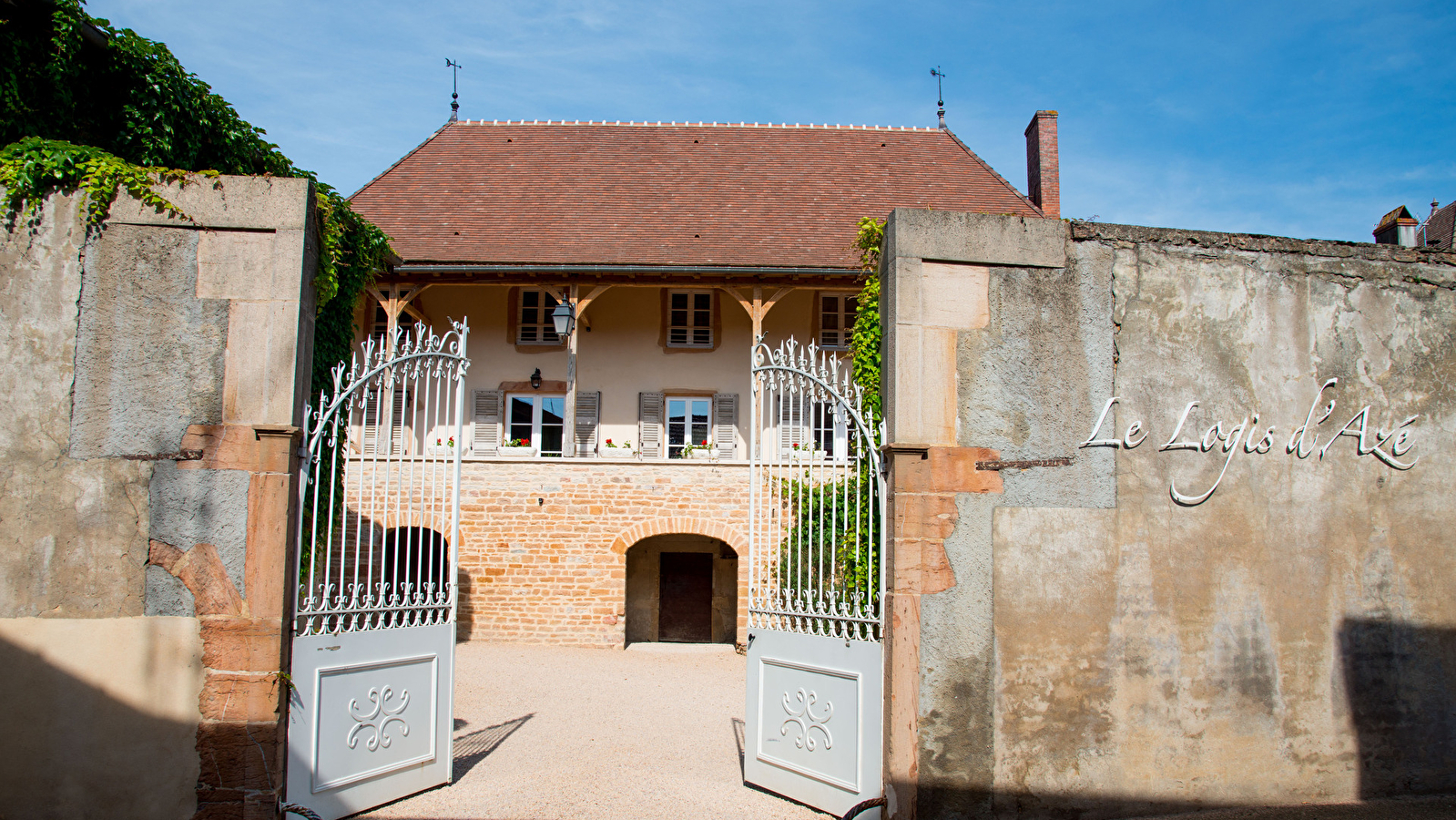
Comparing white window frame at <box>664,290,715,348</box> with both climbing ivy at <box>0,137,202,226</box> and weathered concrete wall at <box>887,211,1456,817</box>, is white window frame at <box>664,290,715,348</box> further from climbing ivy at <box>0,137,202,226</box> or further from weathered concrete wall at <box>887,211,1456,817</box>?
climbing ivy at <box>0,137,202,226</box>

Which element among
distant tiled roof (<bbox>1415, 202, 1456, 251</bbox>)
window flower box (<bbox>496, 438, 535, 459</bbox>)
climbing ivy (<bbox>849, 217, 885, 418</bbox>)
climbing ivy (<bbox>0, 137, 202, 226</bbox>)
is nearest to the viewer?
climbing ivy (<bbox>0, 137, 202, 226</bbox>)

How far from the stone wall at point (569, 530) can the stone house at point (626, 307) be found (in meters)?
0.02

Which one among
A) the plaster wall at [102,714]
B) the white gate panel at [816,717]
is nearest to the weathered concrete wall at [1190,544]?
the white gate panel at [816,717]

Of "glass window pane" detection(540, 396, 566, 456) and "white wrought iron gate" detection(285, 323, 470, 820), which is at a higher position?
"glass window pane" detection(540, 396, 566, 456)

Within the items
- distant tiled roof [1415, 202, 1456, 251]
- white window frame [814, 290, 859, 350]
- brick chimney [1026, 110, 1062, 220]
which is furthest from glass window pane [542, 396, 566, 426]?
distant tiled roof [1415, 202, 1456, 251]

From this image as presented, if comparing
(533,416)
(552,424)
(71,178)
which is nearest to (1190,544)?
→ (71,178)

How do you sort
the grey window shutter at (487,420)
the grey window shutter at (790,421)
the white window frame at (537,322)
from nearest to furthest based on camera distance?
the grey window shutter at (790,421) → the grey window shutter at (487,420) → the white window frame at (537,322)

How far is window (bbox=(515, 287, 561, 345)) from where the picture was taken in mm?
14273

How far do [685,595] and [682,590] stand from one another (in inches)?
3.1

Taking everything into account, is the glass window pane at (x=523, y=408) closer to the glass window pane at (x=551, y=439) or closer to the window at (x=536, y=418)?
the window at (x=536, y=418)

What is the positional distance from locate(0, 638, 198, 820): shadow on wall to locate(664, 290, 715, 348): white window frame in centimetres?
1052

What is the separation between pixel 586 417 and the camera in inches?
557

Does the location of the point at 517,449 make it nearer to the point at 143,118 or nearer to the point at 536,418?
the point at 536,418

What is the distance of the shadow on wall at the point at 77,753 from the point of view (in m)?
4.12
